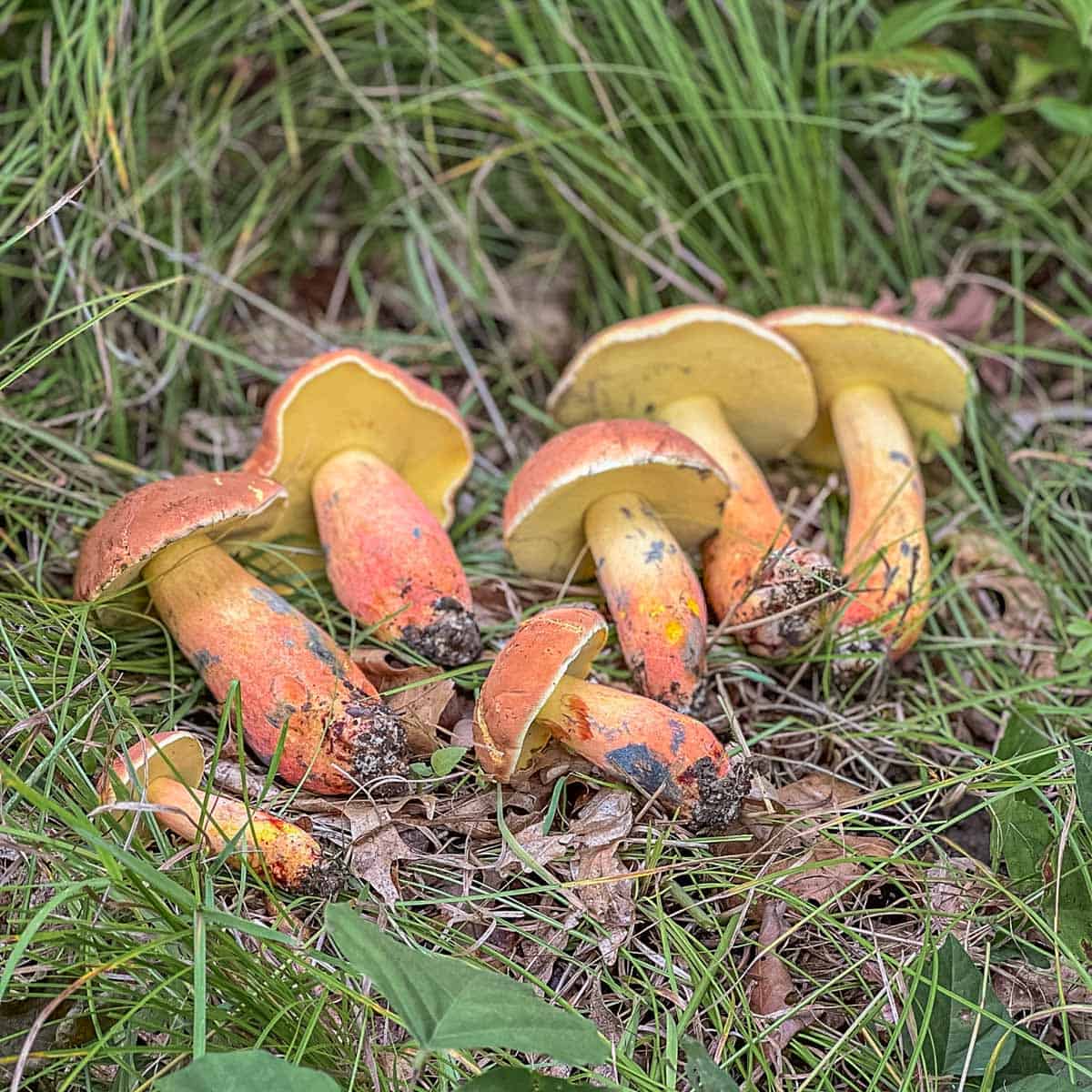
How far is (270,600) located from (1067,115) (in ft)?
7.73

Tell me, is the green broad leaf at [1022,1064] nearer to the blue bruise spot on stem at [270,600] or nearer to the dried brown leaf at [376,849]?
the dried brown leaf at [376,849]

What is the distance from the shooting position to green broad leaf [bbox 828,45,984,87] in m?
2.69

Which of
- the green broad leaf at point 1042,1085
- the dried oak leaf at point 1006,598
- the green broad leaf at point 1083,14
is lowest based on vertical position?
the dried oak leaf at point 1006,598

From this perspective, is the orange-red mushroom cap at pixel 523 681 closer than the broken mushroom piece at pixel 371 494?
Yes

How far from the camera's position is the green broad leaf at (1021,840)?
5.61 ft

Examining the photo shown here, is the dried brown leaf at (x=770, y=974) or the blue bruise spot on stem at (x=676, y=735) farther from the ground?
the blue bruise spot on stem at (x=676, y=735)

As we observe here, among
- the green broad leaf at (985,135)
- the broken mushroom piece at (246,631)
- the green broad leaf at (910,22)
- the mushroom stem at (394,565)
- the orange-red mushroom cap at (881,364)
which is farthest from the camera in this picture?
the green broad leaf at (985,135)

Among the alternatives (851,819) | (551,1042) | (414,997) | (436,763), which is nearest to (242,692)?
(436,763)

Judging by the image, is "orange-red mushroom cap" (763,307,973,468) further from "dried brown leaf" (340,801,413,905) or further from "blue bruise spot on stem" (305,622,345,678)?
"dried brown leaf" (340,801,413,905)

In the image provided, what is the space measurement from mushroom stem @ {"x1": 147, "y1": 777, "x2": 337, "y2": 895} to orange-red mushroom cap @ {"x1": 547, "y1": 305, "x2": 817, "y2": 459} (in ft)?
4.21

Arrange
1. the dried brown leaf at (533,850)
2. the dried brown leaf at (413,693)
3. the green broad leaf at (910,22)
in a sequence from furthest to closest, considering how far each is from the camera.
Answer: the green broad leaf at (910,22) → the dried brown leaf at (413,693) → the dried brown leaf at (533,850)

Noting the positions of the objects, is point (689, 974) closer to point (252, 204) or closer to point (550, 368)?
point (550, 368)

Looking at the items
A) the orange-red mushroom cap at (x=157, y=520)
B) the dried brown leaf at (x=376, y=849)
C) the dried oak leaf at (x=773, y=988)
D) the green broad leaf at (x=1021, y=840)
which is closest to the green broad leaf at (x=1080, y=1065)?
the green broad leaf at (x=1021, y=840)

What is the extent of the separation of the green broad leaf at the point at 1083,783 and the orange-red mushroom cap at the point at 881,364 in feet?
3.58
